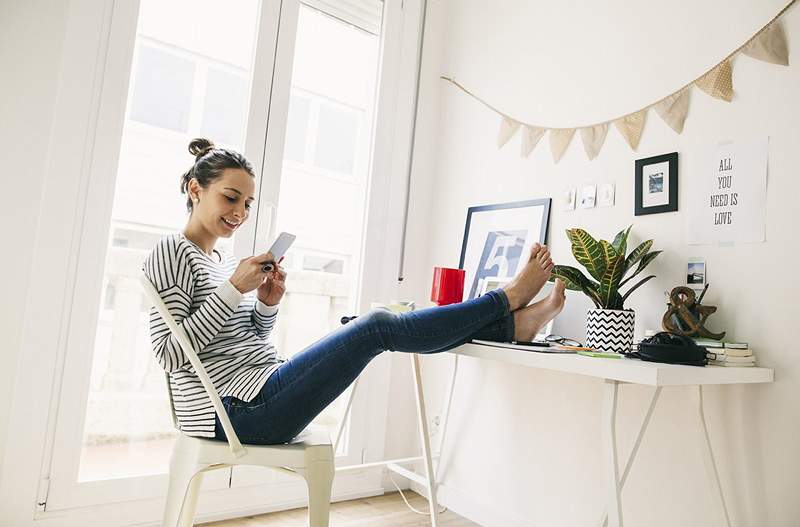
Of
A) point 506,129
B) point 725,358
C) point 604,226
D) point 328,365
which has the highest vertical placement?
point 506,129

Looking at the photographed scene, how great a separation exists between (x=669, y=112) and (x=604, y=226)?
0.39m

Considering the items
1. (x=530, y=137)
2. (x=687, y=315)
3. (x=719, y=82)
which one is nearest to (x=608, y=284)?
(x=687, y=315)

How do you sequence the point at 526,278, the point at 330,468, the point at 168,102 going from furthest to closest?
1. the point at 168,102
2. the point at 526,278
3. the point at 330,468

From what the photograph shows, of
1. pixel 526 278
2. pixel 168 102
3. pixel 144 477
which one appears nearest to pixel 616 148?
pixel 526 278

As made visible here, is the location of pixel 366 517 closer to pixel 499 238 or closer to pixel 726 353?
pixel 499 238

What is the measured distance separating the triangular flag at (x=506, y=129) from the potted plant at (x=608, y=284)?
742mm

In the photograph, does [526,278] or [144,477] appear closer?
[526,278]

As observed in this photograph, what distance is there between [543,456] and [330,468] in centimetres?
90

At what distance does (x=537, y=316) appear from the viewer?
1.60 meters

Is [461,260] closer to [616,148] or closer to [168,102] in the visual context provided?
[616,148]

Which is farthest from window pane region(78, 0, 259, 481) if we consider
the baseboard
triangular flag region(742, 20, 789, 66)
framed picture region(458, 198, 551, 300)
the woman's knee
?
triangular flag region(742, 20, 789, 66)

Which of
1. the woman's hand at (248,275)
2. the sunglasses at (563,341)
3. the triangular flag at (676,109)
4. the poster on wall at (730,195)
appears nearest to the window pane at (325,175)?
the woman's hand at (248,275)

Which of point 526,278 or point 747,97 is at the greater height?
point 747,97

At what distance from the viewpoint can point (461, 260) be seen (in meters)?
2.28
